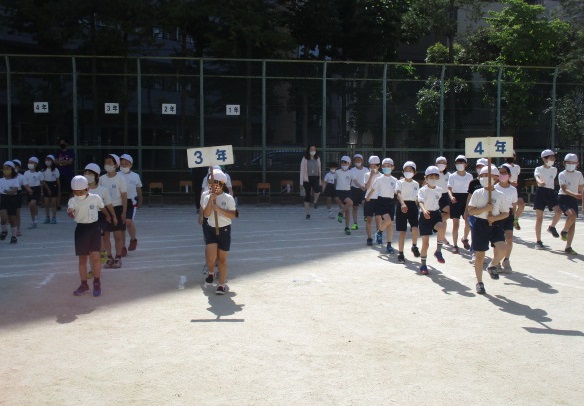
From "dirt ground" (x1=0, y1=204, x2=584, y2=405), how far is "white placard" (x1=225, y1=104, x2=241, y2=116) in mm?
10759

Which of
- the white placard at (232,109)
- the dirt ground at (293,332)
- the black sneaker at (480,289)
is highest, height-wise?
the white placard at (232,109)

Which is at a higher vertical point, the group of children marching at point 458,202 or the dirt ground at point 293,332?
the group of children marching at point 458,202

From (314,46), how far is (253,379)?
23684mm

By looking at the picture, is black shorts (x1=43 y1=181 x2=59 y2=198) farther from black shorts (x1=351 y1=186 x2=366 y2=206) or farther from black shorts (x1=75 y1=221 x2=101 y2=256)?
black shorts (x1=75 y1=221 x2=101 y2=256)

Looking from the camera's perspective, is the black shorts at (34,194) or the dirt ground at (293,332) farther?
the black shorts at (34,194)

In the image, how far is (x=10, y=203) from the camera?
14.4 m

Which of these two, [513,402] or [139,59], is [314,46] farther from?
[513,402]

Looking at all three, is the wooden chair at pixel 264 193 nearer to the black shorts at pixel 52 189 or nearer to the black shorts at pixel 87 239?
the black shorts at pixel 52 189

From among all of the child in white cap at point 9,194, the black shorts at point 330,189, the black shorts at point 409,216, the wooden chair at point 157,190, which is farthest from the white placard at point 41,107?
the black shorts at point 409,216

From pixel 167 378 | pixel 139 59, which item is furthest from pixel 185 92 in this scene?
pixel 167 378

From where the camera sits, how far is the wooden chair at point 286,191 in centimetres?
2325

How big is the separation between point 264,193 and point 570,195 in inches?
470

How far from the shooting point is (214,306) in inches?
351

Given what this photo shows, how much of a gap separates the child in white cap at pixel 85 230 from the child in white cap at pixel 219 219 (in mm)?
1597
